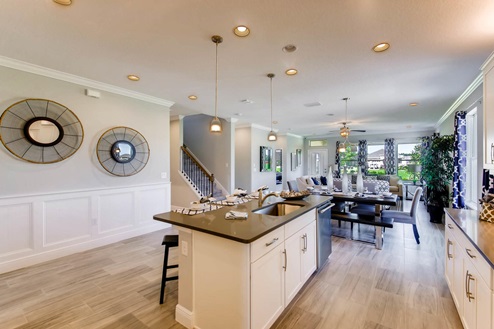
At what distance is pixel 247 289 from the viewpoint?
5.48ft

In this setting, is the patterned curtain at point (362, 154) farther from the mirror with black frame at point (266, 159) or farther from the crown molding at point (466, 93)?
the mirror with black frame at point (266, 159)

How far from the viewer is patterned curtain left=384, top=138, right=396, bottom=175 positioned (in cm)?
989

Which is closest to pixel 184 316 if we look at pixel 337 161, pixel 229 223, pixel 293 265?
pixel 229 223

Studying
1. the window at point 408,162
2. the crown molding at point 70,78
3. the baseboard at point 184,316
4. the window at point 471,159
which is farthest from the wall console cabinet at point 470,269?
the window at point 408,162

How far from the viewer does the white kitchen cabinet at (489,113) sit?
8.16 ft

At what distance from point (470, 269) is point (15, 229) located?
203 inches

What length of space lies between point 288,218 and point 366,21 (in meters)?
2.03

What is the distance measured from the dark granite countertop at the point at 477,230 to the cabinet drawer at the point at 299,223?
4.48 ft

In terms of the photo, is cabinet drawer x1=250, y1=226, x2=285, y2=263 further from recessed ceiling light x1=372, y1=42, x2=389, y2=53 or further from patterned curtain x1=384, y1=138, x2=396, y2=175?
Answer: patterned curtain x1=384, y1=138, x2=396, y2=175

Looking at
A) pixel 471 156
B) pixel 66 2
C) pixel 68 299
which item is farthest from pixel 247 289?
pixel 471 156

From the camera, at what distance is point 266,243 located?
1.87m

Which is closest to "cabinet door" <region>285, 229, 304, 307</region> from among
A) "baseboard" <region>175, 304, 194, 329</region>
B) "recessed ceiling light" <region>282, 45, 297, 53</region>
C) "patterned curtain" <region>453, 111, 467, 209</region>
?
"baseboard" <region>175, 304, 194, 329</region>

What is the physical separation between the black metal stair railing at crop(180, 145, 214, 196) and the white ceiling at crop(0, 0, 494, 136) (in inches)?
111

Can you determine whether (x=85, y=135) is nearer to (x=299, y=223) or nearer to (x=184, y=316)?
(x=184, y=316)
